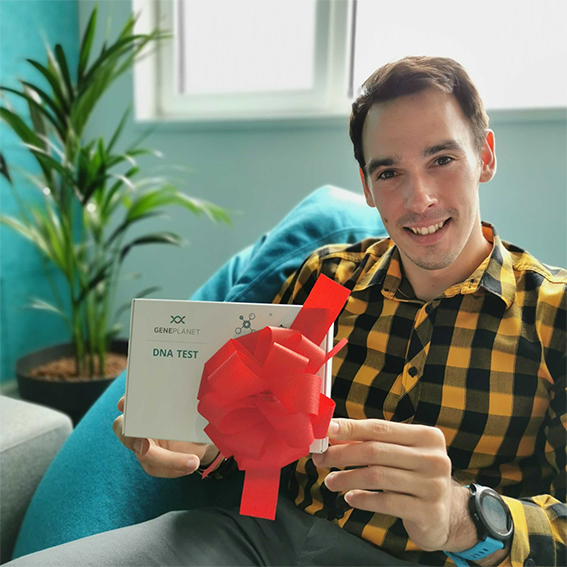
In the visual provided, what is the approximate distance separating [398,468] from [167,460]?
32 cm

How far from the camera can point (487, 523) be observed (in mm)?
660

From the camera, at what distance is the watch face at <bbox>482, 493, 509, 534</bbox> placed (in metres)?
0.67

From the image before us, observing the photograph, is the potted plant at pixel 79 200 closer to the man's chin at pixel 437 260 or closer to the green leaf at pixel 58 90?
the green leaf at pixel 58 90

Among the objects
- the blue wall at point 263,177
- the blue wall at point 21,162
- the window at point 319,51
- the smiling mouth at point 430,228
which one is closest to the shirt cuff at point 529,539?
the smiling mouth at point 430,228

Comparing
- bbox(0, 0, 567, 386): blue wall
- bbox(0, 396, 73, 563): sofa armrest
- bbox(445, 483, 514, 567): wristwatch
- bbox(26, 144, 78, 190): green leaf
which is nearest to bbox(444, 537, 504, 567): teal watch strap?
bbox(445, 483, 514, 567): wristwatch

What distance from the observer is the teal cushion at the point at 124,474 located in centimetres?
93

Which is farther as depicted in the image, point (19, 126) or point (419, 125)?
point (19, 126)

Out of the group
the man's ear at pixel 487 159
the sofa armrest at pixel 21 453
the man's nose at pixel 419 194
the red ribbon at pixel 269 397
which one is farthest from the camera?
the sofa armrest at pixel 21 453

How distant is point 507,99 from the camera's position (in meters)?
1.66

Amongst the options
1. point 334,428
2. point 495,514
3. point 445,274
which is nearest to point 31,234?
point 445,274

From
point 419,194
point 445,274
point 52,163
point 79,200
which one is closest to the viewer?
point 419,194

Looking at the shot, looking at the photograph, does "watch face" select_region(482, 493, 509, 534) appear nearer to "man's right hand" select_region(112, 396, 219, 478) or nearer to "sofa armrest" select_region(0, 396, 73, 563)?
"man's right hand" select_region(112, 396, 219, 478)

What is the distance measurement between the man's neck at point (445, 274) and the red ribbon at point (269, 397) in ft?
1.11

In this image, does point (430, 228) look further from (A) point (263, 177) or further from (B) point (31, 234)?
(B) point (31, 234)
